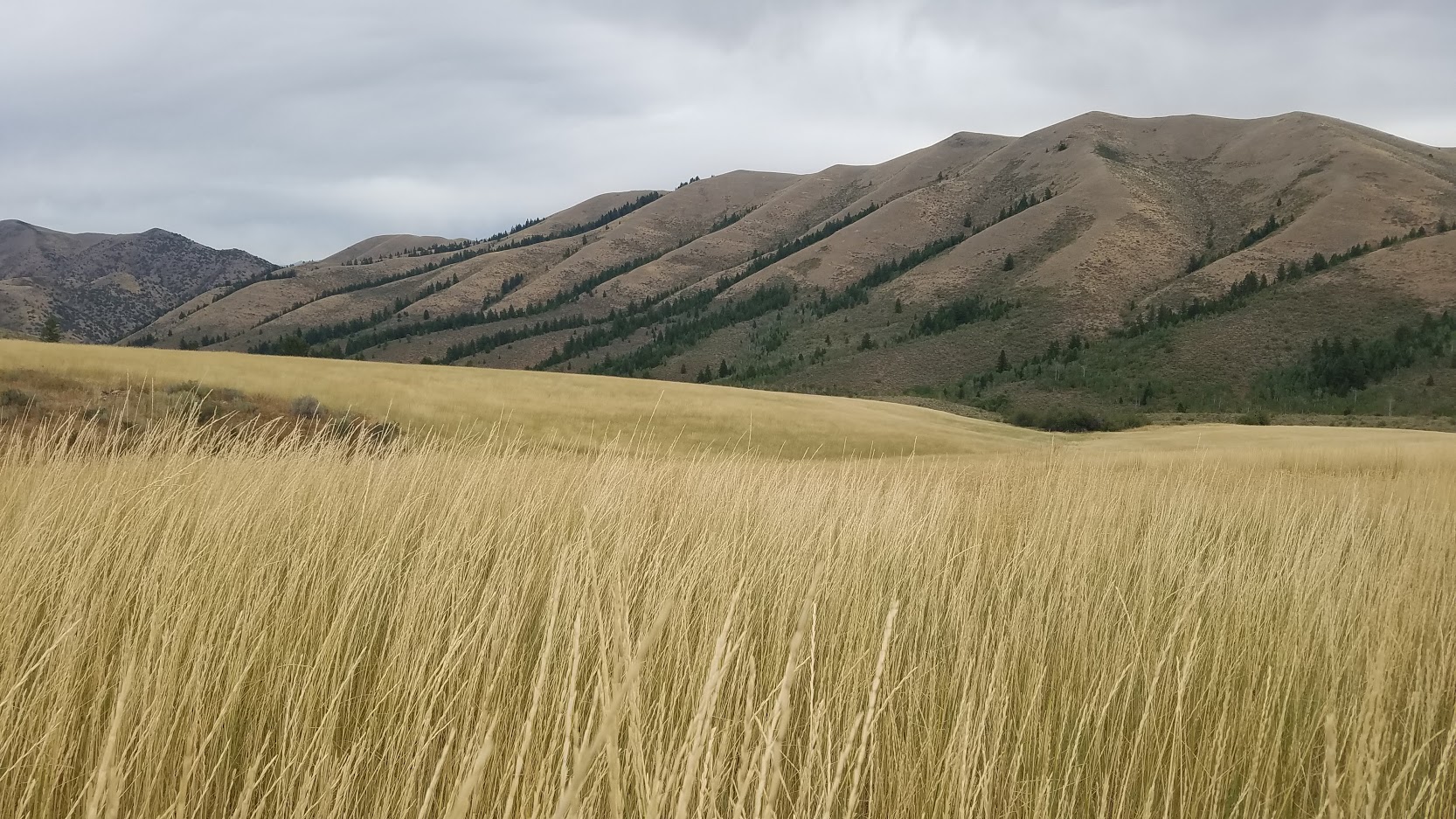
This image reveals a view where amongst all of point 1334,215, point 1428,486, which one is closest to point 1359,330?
point 1334,215

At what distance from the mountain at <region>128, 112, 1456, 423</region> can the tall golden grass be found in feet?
154

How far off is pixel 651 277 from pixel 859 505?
14937 cm

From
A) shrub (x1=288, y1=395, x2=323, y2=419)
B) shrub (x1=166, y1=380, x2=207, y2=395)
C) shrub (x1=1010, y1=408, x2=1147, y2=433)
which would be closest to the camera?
shrub (x1=166, y1=380, x2=207, y2=395)

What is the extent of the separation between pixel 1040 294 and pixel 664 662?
312 feet

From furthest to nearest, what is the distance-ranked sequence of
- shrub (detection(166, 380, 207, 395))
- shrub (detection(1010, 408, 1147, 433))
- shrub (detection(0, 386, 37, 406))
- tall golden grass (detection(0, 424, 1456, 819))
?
shrub (detection(1010, 408, 1147, 433)) < shrub (detection(166, 380, 207, 395)) < shrub (detection(0, 386, 37, 406)) < tall golden grass (detection(0, 424, 1456, 819))

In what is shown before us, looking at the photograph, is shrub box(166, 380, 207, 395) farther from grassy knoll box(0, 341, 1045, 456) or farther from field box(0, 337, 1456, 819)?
field box(0, 337, 1456, 819)

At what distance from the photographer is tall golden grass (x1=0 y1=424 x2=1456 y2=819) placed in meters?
1.90

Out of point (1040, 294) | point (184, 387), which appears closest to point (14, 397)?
point (184, 387)

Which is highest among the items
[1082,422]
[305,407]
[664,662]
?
[664,662]

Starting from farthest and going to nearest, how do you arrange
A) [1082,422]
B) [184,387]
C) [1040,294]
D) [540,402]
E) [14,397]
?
[1040,294]
[1082,422]
[540,402]
[184,387]
[14,397]

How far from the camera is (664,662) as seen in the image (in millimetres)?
2756

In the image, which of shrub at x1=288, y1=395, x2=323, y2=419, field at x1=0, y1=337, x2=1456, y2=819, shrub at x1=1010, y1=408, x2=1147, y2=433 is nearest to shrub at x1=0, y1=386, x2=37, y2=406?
shrub at x1=288, y1=395, x2=323, y2=419

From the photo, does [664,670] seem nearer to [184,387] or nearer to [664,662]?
[664,662]

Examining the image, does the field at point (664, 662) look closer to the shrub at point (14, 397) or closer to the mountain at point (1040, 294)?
the shrub at point (14, 397)
